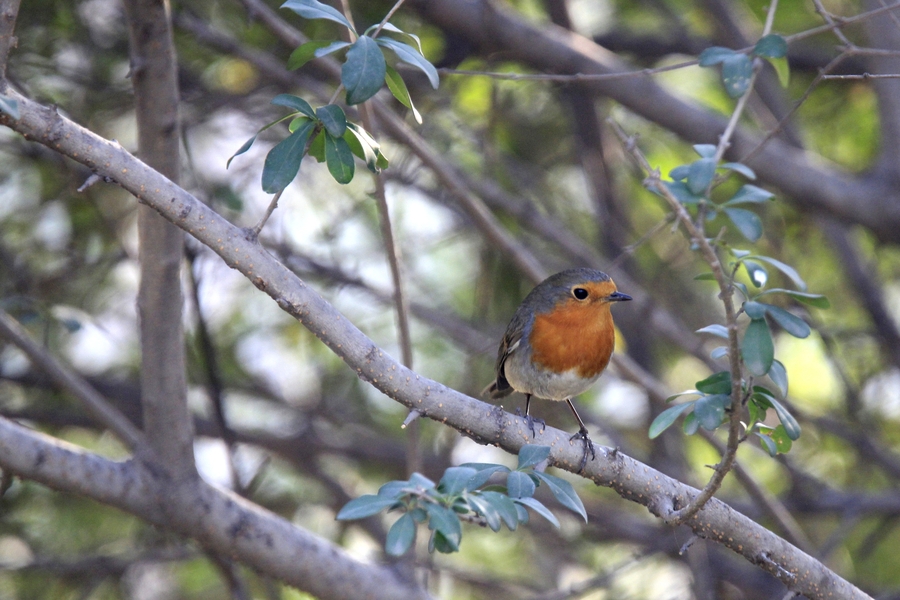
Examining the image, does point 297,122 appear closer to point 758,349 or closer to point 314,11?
point 314,11

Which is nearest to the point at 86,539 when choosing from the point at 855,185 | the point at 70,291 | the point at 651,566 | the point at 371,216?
the point at 70,291

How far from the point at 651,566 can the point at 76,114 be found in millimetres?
4949

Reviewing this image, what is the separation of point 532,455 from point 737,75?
1.40 m

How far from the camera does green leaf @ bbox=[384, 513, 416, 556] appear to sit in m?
2.05

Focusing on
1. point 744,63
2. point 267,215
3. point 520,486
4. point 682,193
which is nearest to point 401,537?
point 520,486

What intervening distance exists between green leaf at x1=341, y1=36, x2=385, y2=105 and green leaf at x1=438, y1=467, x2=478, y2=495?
97 centimetres

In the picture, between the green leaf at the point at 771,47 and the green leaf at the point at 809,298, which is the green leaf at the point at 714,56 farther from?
the green leaf at the point at 809,298

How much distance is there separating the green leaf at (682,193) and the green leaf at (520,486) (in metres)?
0.86

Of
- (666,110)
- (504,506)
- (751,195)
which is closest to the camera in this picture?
(504,506)

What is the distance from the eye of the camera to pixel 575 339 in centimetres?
421

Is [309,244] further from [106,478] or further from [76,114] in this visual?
[106,478]

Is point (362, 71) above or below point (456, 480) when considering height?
above

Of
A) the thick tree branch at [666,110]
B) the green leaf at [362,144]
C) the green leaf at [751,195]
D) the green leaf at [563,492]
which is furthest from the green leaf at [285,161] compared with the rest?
the thick tree branch at [666,110]

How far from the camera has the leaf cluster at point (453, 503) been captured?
81.0 inches
